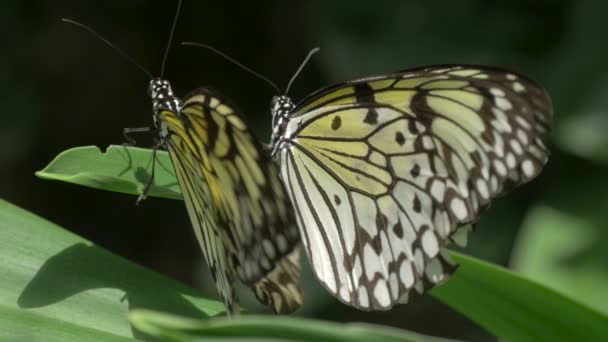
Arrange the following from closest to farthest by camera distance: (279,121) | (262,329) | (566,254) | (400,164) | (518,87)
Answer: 1. (262,329)
2. (518,87)
3. (400,164)
4. (279,121)
5. (566,254)

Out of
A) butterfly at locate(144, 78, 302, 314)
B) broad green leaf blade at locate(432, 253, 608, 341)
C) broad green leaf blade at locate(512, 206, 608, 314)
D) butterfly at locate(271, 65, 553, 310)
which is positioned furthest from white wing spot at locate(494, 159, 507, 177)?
broad green leaf blade at locate(512, 206, 608, 314)

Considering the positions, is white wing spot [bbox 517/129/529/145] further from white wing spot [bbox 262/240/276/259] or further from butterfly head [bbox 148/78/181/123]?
butterfly head [bbox 148/78/181/123]

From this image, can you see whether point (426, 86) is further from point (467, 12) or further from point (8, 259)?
point (467, 12)

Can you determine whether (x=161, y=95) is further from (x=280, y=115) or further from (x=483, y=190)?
(x=483, y=190)

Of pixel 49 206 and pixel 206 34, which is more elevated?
pixel 206 34

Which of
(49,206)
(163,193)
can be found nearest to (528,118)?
(163,193)

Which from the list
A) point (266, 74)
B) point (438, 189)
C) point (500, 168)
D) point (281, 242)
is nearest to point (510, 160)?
point (500, 168)

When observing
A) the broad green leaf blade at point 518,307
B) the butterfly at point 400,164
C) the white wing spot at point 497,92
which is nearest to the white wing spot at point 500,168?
the butterfly at point 400,164
